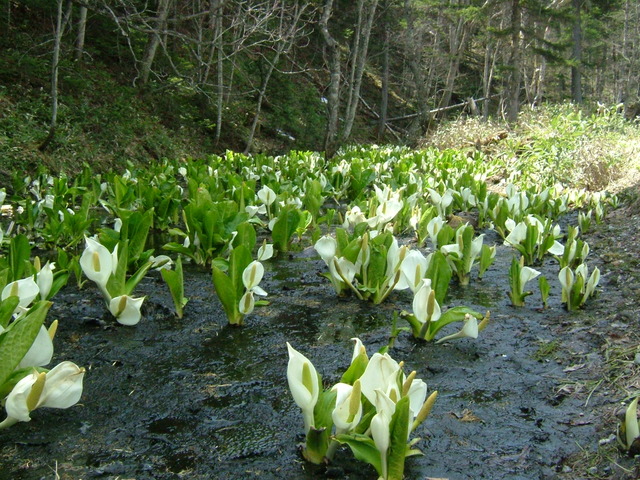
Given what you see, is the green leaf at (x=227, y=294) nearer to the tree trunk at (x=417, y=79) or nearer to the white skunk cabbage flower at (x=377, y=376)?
the white skunk cabbage flower at (x=377, y=376)

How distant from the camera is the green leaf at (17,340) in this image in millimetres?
1363

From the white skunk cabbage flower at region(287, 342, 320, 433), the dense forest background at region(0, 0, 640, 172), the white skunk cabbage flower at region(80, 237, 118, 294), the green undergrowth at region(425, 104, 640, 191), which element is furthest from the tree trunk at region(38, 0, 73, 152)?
the green undergrowth at region(425, 104, 640, 191)

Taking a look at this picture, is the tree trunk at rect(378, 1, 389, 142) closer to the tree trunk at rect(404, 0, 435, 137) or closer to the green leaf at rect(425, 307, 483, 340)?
the tree trunk at rect(404, 0, 435, 137)

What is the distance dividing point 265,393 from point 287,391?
0.23ft

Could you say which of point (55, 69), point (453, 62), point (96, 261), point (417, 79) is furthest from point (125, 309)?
point (453, 62)

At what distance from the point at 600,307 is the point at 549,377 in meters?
0.88

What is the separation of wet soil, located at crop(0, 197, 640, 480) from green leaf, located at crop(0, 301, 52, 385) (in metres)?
0.21

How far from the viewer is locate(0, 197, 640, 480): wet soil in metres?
1.38

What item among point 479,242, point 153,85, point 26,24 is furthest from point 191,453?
point 26,24

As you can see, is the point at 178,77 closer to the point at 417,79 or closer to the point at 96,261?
the point at 96,261

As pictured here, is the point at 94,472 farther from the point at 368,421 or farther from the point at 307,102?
the point at 307,102

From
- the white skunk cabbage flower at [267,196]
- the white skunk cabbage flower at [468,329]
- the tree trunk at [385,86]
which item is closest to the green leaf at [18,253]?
the white skunk cabbage flower at [468,329]

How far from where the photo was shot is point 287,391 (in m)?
1.77

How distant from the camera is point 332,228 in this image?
15.8ft
